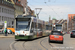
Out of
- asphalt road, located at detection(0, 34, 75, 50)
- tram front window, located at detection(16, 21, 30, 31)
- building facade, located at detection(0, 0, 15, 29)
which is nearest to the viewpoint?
asphalt road, located at detection(0, 34, 75, 50)

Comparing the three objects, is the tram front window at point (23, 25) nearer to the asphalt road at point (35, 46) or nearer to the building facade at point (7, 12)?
the asphalt road at point (35, 46)

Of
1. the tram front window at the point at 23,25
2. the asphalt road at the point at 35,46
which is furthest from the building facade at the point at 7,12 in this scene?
the asphalt road at the point at 35,46

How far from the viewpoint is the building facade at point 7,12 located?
64.2 m

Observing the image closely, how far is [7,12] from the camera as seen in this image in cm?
6919

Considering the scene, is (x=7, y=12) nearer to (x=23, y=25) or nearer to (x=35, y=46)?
(x=23, y=25)

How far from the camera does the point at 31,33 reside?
21.6m

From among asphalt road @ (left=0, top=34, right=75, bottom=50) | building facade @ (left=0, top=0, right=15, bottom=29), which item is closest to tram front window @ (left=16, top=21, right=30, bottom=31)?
asphalt road @ (left=0, top=34, right=75, bottom=50)

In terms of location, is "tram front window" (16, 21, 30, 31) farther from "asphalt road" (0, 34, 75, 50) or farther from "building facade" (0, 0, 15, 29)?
"building facade" (0, 0, 15, 29)

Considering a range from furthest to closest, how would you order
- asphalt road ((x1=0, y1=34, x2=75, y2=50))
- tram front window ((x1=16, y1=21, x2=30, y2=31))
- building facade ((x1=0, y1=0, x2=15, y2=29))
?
building facade ((x1=0, y1=0, x2=15, y2=29)) → tram front window ((x1=16, y1=21, x2=30, y2=31)) → asphalt road ((x1=0, y1=34, x2=75, y2=50))

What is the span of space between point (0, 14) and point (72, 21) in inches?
4539

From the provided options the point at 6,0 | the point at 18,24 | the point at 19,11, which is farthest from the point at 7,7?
the point at 18,24

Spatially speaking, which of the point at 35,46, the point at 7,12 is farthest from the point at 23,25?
the point at 7,12

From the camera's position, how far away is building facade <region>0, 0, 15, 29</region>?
64250 mm

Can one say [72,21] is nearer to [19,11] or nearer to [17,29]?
[19,11]
